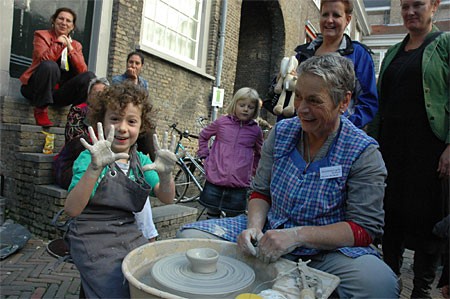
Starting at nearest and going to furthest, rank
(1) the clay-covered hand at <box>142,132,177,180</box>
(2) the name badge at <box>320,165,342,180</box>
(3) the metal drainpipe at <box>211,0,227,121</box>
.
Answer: (2) the name badge at <box>320,165,342,180</box>
(1) the clay-covered hand at <box>142,132,177,180</box>
(3) the metal drainpipe at <box>211,0,227,121</box>

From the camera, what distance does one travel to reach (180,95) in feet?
25.7

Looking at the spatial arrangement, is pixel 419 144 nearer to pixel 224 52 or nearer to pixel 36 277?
pixel 36 277

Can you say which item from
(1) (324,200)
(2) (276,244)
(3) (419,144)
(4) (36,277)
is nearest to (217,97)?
(4) (36,277)

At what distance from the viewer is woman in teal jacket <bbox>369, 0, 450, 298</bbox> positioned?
2.25 meters

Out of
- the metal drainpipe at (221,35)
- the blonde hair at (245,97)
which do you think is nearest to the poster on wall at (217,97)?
the metal drainpipe at (221,35)

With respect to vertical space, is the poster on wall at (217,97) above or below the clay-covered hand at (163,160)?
above

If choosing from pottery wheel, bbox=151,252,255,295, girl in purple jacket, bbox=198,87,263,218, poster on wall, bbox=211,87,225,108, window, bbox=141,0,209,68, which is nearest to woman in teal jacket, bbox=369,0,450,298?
pottery wheel, bbox=151,252,255,295

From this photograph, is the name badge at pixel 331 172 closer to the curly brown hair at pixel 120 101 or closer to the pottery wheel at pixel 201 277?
the pottery wheel at pixel 201 277

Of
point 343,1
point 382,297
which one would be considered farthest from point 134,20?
point 382,297

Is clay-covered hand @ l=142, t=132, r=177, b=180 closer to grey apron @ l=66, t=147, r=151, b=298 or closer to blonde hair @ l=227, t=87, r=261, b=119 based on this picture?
grey apron @ l=66, t=147, r=151, b=298

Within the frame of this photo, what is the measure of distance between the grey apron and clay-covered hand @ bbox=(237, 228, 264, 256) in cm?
52

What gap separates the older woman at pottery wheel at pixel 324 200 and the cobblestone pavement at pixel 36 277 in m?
1.64

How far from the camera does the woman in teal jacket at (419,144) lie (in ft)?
7.38

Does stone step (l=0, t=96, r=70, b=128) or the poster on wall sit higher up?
the poster on wall
